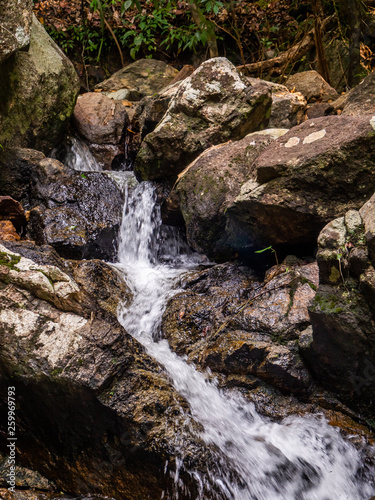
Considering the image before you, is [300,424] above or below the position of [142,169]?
below

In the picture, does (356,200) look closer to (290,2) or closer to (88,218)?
(88,218)

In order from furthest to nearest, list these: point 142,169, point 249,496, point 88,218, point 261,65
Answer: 1. point 261,65
2. point 142,169
3. point 88,218
4. point 249,496

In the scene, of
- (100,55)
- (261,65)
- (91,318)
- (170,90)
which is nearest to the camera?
(91,318)

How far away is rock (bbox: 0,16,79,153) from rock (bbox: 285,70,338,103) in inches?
185

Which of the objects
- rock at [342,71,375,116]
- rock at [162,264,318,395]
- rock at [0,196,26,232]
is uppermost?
rock at [342,71,375,116]

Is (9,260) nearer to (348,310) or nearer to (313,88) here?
(348,310)

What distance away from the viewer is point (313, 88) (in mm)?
7883

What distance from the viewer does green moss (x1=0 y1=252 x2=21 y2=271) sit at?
2.31 meters

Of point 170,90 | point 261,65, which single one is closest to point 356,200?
point 170,90

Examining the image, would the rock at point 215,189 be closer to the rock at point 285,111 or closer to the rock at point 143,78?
the rock at point 285,111

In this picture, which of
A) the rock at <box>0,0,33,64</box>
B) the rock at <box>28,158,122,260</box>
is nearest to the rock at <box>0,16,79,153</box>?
the rock at <box>0,0,33,64</box>

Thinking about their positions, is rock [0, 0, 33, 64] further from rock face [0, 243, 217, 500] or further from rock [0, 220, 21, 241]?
rock face [0, 243, 217, 500]

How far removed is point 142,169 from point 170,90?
168 centimetres

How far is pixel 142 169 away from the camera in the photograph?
547 cm
